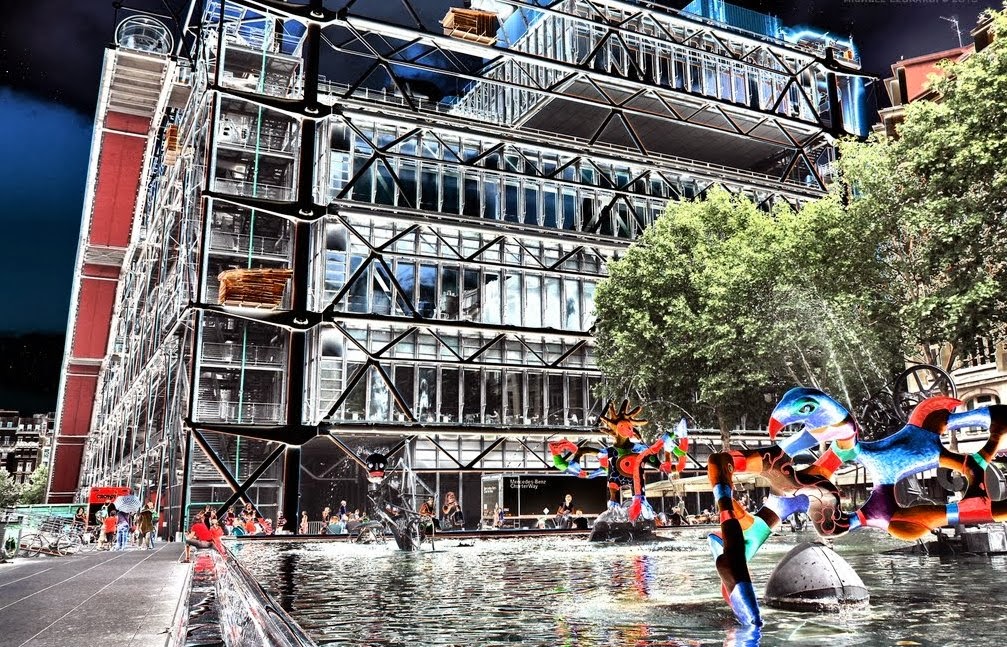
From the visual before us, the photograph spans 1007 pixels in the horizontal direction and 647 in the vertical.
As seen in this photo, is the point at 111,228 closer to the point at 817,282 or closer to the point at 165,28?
the point at 165,28

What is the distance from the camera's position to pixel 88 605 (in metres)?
8.43

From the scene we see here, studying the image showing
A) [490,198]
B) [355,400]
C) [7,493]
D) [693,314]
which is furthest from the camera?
[7,493]

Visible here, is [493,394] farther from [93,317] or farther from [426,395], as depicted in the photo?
[93,317]

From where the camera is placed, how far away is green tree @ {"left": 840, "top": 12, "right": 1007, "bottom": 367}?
21.4 metres

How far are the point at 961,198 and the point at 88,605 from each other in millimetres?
22304

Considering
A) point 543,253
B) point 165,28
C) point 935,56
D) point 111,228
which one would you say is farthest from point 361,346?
point 111,228

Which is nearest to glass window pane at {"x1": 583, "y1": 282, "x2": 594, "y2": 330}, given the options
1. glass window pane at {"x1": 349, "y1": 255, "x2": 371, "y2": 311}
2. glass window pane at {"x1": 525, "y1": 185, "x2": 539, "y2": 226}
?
glass window pane at {"x1": 525, "y1": 185, "x2": 539, "y2": 226}

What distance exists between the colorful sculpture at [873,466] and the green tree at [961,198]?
54.0ft

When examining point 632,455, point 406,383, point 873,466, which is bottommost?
point 873,466

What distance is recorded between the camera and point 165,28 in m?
58.2

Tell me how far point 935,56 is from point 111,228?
60639 mm

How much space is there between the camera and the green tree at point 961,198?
21391 mm

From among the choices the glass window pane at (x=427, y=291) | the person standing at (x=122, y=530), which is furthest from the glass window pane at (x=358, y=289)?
the person standing at (x=122, y=530)

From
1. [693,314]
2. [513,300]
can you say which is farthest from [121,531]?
[513,300]
